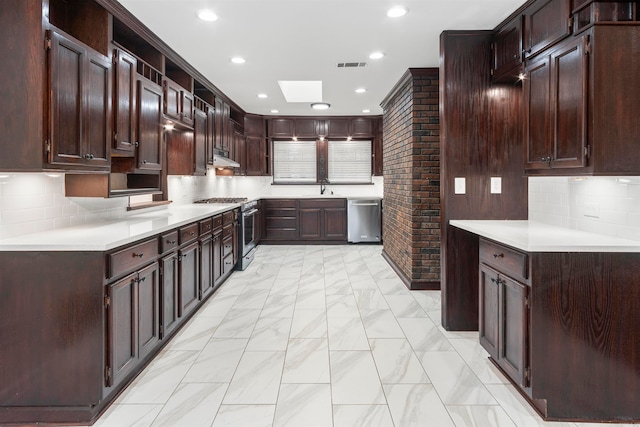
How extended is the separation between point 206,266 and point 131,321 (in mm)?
1557

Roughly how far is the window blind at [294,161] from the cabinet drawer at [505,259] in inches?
222

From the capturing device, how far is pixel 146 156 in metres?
3.26

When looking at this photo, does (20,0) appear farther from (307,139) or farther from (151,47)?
(307,139)

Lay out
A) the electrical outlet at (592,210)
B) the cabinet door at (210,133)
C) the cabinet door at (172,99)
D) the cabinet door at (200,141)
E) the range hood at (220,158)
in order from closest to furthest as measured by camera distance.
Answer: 1. the electrical outlet at (592,210)
2. the cabinet door at (172,99)
3. the cabinet door at (200,141)
4. the cabinet door at (210,133)
5. the range hood at (220,158)

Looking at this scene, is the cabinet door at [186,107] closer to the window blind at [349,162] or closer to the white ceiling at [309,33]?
the white ceiling at [309,33]

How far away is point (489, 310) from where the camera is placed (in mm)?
2520

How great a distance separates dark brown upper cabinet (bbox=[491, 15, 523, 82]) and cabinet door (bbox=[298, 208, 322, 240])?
4694 mm

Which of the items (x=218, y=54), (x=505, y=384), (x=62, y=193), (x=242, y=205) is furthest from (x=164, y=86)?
(x=505, y=384)

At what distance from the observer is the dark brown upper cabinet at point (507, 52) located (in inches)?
108

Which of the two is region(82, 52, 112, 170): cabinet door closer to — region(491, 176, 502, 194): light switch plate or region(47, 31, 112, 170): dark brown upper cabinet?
region(47, 31, 112, 170): dark brown upper cabinet

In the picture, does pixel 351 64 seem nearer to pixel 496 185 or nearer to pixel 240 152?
pixel 496 185

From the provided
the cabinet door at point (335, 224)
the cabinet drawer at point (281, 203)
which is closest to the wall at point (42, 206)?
the cabinet drawer at point (281, 203)

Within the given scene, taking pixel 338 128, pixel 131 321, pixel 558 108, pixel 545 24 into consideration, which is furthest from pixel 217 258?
pixel 338 128

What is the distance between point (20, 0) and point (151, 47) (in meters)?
1.54
